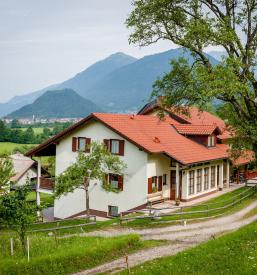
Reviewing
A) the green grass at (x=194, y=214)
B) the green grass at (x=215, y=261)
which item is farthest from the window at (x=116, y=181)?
the green grass at (x=215, y=261)

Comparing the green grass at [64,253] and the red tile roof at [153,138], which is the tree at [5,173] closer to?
the red tile roof at [153,138]

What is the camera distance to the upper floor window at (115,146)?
3803 cm

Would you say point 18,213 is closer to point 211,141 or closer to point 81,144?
point 81,144

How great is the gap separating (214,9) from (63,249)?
621 inches

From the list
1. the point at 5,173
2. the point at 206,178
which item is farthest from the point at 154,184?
the point at 5,173

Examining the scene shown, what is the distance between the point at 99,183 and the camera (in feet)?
129

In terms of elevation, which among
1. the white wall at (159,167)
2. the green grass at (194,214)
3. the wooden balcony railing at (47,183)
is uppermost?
the white wall at (159,167)

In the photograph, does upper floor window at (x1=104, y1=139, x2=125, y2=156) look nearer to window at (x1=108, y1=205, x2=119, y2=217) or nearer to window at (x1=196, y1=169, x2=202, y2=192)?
window at (x1=108, y1=205, x2=119, y2=217)

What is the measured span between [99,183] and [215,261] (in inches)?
897

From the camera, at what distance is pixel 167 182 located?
39594 mm

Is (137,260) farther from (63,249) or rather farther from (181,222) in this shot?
(181,222)

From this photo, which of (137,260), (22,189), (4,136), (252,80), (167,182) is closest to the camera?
(137,260)

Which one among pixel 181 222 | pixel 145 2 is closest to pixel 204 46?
pixel 145 2

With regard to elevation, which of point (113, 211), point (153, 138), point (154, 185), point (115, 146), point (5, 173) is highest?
point (153, 138)
